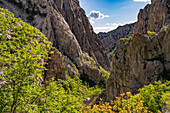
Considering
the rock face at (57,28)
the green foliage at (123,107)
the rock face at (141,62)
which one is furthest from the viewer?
the rock face at (57,28)

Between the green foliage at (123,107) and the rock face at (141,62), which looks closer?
the green foliage at (123,107)

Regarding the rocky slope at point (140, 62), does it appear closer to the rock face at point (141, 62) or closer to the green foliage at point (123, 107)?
the rock face at point (141, 62)

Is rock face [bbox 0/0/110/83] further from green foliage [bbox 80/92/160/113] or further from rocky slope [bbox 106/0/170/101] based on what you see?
green foliage [bbox 80/92/160/113]

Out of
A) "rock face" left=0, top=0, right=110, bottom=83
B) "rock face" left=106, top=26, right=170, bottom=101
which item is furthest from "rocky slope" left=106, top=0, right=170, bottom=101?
"rock face" left=0, top=0, right=110, bottom=83

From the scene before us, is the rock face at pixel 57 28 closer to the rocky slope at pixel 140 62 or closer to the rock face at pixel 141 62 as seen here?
Result: the rocky slope at pixel 140 62

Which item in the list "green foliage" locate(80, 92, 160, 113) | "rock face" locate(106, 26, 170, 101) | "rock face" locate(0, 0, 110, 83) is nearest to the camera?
"green foliage" locate(80, 92, 160, 113)

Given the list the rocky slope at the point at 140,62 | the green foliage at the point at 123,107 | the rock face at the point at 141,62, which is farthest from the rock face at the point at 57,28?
the green foliage at the point at 123,107

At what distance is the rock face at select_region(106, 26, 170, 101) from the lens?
81.9 ft

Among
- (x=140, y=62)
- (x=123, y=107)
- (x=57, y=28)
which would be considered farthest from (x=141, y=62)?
(x=57, y=28)

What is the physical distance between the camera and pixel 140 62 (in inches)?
1102

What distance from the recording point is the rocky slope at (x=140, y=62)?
25.0 metres

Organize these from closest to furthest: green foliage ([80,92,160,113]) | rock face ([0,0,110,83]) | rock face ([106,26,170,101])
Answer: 1. green foliage ([80,92,160,113])
2. rock face ([106,26,170,101])
3. rock face ([0,0,110,83])

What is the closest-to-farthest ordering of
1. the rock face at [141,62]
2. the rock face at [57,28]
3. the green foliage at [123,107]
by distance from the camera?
the green foliage at [123,107]
the rock face at [141,62]
the rock face at [57,28]

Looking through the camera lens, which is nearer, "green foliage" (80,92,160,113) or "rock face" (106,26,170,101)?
"green foliage" (80,92,160,113)
